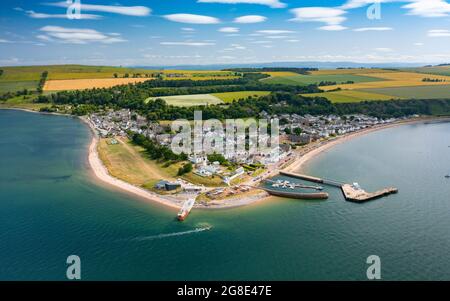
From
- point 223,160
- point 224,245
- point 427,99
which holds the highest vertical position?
point 427,99

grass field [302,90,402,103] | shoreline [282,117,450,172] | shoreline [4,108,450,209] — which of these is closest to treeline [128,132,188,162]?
→ shoreline [4,108,450,209]

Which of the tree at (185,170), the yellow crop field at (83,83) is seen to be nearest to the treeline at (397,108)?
the tree at (185,170)

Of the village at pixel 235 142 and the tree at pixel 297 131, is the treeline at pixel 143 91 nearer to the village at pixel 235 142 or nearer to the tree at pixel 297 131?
the village at pixel 235 142

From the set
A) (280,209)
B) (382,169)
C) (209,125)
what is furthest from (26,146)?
(382,169)

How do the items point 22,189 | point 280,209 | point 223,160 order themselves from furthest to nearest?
point 223,160, point 22,189, point 280,209

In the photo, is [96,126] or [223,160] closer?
[223,160]

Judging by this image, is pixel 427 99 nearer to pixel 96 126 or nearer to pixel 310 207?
pixel 310 207
